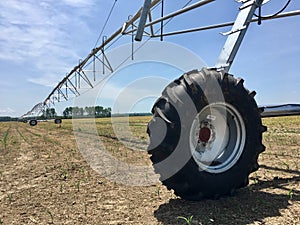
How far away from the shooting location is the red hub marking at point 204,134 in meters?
2.55

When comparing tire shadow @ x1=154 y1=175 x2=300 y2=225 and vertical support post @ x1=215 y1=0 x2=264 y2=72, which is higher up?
vertical support post @ x1=215 y1=0 x2=264 y2=72

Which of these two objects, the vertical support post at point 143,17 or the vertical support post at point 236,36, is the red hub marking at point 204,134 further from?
the vertical support post at point 143,17

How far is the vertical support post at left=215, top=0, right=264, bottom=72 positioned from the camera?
291cm

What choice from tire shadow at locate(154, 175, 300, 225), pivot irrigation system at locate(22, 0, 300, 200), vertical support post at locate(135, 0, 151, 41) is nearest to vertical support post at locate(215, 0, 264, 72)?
pivot irrigation system at locate(22, 0, 300, 200)

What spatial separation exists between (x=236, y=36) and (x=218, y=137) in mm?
1195

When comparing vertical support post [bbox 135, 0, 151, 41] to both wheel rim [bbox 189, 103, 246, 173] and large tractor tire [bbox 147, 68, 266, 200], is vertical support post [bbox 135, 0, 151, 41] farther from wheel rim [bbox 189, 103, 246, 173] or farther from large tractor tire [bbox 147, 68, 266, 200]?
wheel rim [bbox 189, 103, 246, 173]

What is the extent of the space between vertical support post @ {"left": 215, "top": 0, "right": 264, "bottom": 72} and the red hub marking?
70cm

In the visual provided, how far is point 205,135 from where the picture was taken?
8.45ft

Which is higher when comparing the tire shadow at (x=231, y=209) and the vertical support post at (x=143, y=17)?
the vertical support post at (x=143, y=17)

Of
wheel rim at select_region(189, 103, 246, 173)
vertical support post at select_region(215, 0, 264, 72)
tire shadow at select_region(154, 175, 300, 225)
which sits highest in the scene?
vertical support post at select_region(215, 0, 264, 72)

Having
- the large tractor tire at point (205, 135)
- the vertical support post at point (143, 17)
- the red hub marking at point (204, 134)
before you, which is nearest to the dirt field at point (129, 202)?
the large tractor tire at point (205, 135)

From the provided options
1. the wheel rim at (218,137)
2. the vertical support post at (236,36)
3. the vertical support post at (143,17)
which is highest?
the vertical support post at (143,17)

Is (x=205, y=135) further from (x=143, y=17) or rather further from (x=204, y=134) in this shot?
(x=143, y=17)

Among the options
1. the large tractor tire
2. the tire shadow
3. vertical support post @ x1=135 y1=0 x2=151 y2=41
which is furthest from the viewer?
vertical support post @ x1=135 y1=0 x2=151 y2=41
